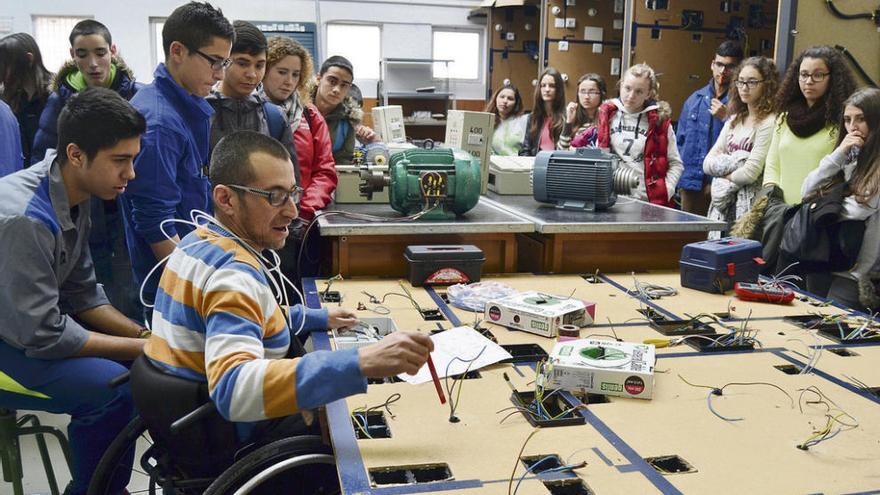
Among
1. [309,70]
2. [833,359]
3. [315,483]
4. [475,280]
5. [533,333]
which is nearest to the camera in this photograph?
[315,483]

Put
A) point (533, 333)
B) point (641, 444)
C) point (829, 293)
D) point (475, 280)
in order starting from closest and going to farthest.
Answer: point (641, 444) < point (533, 333) < point (475, 280) < point (829, 293)

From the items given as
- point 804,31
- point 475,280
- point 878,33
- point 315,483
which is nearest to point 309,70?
point 475,280

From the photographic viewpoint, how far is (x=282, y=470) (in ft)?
4.39

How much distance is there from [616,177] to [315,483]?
6.09ft

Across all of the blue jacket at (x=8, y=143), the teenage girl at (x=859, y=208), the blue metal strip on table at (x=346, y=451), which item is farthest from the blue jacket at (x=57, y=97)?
the teenage girl at (x=859, y=208)

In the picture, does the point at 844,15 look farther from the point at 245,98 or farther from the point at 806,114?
the point at 245,98

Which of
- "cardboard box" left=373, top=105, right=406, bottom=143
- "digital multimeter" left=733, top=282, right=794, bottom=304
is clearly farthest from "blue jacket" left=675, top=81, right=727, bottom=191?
"digital multimeter" left=733, top=282, right=794, bottom=304

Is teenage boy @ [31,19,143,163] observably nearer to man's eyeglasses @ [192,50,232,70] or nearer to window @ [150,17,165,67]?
man's eyeglasses @ [192,50,232,70]

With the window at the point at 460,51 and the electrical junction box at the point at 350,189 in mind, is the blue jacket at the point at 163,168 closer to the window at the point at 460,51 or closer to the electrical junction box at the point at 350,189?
the electrical junction box at the point at 350,189

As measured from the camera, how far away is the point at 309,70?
309 centimetres

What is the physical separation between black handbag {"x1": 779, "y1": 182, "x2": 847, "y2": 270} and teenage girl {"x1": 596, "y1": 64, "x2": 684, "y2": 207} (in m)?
0.78

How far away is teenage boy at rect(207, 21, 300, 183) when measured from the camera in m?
2.52

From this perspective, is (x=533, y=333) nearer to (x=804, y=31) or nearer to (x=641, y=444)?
(x=641, y=444)

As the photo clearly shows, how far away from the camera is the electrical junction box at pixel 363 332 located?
1858mm
